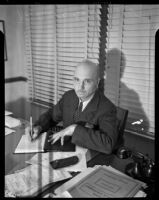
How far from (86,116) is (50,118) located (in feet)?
0.91

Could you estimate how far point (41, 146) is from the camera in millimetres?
927

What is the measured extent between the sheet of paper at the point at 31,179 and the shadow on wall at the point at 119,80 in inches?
36.1

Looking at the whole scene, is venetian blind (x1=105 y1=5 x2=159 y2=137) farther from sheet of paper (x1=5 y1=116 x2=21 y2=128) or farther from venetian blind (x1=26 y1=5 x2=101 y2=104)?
sheet of paper (x1=5 y1=116 x2=21 y2=128)

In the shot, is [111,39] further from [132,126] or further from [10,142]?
[10,142]

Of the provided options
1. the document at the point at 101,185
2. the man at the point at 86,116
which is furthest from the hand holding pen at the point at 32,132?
the document at the point at 101,185

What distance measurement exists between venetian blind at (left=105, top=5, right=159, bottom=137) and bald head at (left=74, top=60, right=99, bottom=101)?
0.44 metres

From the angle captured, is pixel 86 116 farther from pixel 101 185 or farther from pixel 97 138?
pixel 101 185

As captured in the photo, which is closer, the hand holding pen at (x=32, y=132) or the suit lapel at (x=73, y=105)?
the hand holding pen at (x=32, y=132)

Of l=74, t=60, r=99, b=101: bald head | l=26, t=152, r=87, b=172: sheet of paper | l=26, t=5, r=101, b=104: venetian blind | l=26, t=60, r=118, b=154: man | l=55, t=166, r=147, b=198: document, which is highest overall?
l=26, t=5, r=101, b=104: venetian blind

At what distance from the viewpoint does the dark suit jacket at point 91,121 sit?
3.07 feet

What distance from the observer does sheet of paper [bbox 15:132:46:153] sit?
895mm

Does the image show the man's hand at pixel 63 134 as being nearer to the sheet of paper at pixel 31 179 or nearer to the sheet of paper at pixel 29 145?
the sheet of paper at pixel 29 145

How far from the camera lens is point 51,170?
0.72 meters

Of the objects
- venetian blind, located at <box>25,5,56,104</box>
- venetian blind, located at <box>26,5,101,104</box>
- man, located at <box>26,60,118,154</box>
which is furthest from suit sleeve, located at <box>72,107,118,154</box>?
venetian blind, located at <box>25,5,56,104</box>
